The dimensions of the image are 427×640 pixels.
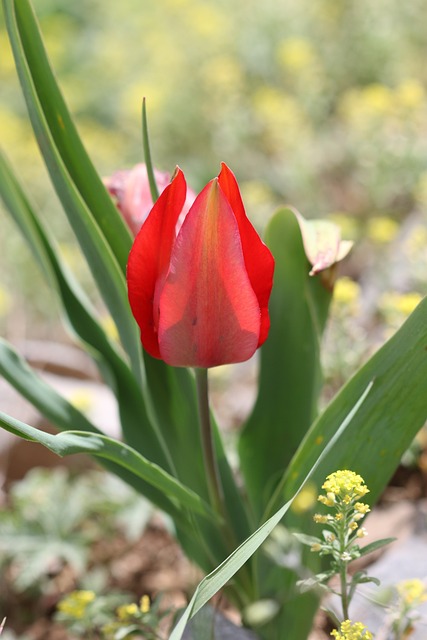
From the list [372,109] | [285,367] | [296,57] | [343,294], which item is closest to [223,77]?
[296,57]

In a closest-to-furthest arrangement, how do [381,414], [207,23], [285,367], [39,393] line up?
[381,414] < [39,393] < [285,367] < [207,23]

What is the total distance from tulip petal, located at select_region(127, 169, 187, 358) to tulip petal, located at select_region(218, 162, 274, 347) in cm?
4

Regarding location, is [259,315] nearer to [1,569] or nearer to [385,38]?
[1,569]

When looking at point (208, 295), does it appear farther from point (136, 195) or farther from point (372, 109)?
point (372, 109)

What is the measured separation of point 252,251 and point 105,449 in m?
0.23

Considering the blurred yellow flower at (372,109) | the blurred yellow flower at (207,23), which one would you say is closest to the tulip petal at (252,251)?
the blurred yellow flower at (372,109)

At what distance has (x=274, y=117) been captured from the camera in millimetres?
2529

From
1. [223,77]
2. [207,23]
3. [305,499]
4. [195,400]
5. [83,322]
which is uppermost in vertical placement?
[207,23]

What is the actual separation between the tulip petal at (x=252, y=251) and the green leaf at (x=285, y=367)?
0.18 metres

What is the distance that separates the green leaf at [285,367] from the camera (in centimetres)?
95

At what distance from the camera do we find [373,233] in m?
1.80

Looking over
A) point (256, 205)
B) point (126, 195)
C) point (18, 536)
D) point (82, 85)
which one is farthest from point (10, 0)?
point (82, 85)

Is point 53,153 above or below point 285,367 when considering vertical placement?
above

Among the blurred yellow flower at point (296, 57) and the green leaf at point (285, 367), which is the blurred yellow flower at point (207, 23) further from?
the green leaf at point (285, 367)
